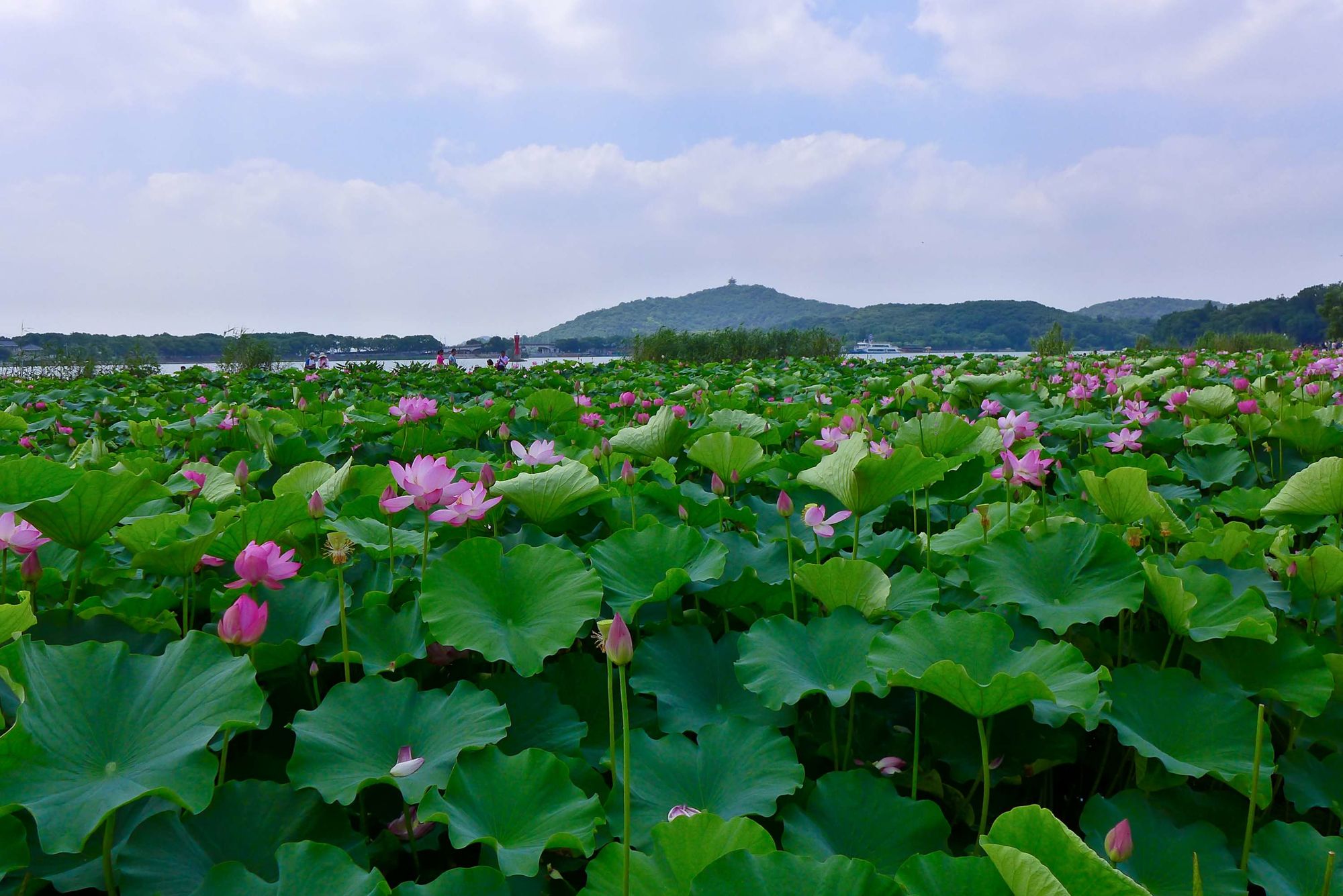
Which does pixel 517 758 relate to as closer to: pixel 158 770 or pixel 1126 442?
pixel 158 770

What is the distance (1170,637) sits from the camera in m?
1.15

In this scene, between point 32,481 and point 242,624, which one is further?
point 32,481

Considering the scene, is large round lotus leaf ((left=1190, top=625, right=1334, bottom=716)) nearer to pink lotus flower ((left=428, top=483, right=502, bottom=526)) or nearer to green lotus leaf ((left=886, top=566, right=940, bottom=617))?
green lotus leaf ((left=886, top=566, right=940, bottom=617))

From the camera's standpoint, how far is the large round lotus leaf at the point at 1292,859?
79 centimetres

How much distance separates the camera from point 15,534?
104cm

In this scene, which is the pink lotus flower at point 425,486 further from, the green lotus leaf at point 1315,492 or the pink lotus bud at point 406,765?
the green lotus leaf at point 1315,492

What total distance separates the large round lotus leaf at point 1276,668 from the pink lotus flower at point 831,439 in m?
0.84

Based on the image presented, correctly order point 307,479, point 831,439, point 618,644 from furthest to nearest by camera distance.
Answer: point 831,439
point 307,479
point 618,644

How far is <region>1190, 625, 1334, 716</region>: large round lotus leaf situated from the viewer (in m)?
1.01

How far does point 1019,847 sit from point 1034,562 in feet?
2.34

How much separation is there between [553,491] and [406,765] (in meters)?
0.67

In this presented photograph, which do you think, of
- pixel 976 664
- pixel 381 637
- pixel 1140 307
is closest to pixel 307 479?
pixel 381 637

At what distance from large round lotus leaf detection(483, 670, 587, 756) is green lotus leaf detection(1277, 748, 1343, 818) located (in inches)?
34.0

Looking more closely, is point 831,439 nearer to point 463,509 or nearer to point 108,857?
point 463,509
